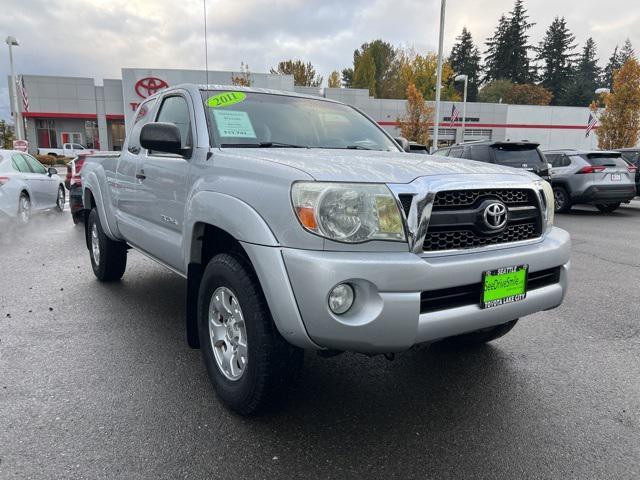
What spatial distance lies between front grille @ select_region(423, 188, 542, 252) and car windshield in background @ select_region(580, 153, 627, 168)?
1096 cm

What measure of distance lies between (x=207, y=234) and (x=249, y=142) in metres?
0.71

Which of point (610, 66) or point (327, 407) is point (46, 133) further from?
point (610, 66)

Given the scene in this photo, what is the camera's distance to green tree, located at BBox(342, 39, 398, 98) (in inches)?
2564

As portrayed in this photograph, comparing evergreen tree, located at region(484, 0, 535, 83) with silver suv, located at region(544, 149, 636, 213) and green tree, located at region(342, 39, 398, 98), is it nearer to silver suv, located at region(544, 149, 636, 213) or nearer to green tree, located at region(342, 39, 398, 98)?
green tree, located at region(342, 39, 398, 98)

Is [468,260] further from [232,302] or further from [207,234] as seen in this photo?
[207,234]

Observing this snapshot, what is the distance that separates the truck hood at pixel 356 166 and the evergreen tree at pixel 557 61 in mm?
81532

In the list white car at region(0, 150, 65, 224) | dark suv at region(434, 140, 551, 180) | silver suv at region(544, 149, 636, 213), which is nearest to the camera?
white car at region(0, 150, 65, 224)

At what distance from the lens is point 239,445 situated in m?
2.39

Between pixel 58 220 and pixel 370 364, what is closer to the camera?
pixel 370 364

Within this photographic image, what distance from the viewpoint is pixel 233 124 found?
10.9 ft

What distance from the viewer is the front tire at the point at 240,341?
2.38 meters

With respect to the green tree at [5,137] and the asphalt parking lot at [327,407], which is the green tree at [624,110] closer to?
the asphalt parking lot at [327,407]

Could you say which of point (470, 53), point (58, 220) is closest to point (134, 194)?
point (58, 220)

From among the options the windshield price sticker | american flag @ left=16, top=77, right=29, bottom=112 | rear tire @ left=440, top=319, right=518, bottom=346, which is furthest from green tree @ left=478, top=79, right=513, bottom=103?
the windshield price sticker
